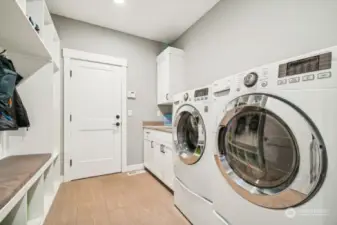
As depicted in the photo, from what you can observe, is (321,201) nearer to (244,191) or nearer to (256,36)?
(244,191)

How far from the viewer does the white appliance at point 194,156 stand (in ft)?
4.03

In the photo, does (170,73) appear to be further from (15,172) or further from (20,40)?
(15,172)

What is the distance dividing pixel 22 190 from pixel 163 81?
224 centimetres

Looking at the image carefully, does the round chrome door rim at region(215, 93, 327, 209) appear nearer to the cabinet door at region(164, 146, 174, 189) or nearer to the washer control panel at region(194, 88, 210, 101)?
the washer control panel at region(194, 88, 210, 101)

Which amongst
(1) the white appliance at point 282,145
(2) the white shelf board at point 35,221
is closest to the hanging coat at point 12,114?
(2) the white shelf board at point 35,221

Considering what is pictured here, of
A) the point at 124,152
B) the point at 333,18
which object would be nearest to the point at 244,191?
the point at 333,18

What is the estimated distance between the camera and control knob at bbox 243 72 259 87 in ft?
2.65

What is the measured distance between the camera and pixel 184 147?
157cm

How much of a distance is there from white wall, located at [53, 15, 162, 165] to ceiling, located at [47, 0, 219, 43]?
0.13m

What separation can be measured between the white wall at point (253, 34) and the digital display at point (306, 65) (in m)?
0.80

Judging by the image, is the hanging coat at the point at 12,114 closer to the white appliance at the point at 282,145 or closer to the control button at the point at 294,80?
the white appliance at the point at 282,145

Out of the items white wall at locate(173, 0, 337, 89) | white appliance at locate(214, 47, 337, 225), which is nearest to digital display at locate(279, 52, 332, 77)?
white appliance at locate(214, 47, 337, 225)

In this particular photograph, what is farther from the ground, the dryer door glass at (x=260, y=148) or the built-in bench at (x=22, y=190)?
the dryer door glass at (x=260, y=148)

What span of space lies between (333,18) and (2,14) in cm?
218
